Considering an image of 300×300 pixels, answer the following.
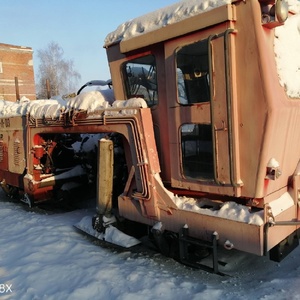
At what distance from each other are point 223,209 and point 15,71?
3747cm

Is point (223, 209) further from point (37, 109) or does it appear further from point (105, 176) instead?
point (37, 109)

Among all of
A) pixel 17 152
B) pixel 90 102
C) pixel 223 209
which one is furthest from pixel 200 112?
pixel 17 152

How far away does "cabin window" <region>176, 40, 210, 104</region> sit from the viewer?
356cm

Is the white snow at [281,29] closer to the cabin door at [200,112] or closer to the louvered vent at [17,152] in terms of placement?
the cabin door at [200,112]

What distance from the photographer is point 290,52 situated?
364 centimetres

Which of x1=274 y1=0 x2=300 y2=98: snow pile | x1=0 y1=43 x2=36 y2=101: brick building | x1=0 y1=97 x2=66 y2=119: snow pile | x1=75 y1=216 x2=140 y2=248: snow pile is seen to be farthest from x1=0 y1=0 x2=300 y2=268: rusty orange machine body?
x1=0 y1=43 x2=36 y2=101: brick building

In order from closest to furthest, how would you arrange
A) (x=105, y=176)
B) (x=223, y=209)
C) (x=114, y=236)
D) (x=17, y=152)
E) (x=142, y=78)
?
(x=223, y=209) → (x=142, y=78) → (x=114, y=236) → (x=105, y=176) → (x=17, y=152)

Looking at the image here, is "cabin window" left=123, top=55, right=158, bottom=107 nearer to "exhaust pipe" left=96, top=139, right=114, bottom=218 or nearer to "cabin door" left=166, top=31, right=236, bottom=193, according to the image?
"cabin door" left=166, top=31, right=236, bottom=193

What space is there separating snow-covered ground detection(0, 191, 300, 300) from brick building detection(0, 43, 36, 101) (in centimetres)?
3318

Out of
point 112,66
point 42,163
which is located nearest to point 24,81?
point 42,163

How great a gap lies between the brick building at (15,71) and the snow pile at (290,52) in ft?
114

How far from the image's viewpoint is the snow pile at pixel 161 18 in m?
3.44

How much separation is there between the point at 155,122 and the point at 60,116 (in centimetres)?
186

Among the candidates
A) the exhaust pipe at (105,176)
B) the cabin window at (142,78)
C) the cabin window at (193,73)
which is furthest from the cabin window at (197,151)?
the exhaust pipe at (105,176)
